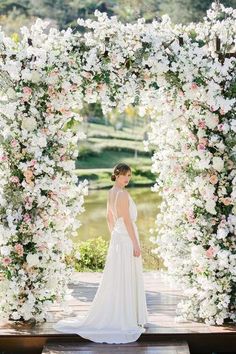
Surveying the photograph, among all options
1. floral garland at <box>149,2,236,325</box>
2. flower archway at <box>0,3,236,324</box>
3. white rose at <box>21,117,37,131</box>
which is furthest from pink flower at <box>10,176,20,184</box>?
floral garland at <box>149,2,236,325</box>

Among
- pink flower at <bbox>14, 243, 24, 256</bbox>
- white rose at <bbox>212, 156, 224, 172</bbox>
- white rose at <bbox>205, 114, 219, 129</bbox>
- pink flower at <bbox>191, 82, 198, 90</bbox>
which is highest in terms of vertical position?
pink flower at <bbox>191, 82, 198, 90</bbox>

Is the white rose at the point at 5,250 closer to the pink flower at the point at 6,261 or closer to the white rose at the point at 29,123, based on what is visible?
the pink flower at the point at 6,261

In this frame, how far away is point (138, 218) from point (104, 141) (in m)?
19.3

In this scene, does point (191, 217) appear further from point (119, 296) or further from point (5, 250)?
point (5, 250)

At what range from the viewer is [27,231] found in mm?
7828

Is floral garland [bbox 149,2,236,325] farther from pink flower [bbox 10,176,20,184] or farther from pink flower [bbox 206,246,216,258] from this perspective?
pink flower [bbox 10,176,20,184]

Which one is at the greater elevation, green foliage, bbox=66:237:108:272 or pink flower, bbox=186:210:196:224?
pink flower, bbox=186:210:196:224

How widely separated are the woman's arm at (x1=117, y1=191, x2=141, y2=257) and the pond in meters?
5.05

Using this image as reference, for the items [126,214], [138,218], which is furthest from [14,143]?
[138,218]

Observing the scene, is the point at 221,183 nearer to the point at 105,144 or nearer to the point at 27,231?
the point at 27,231

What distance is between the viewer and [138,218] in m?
22.1

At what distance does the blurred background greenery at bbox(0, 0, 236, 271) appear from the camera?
63.8 feet

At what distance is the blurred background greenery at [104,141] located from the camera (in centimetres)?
1945

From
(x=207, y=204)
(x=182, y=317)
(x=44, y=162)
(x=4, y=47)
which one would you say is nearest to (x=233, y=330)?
(x=182, y=317)
